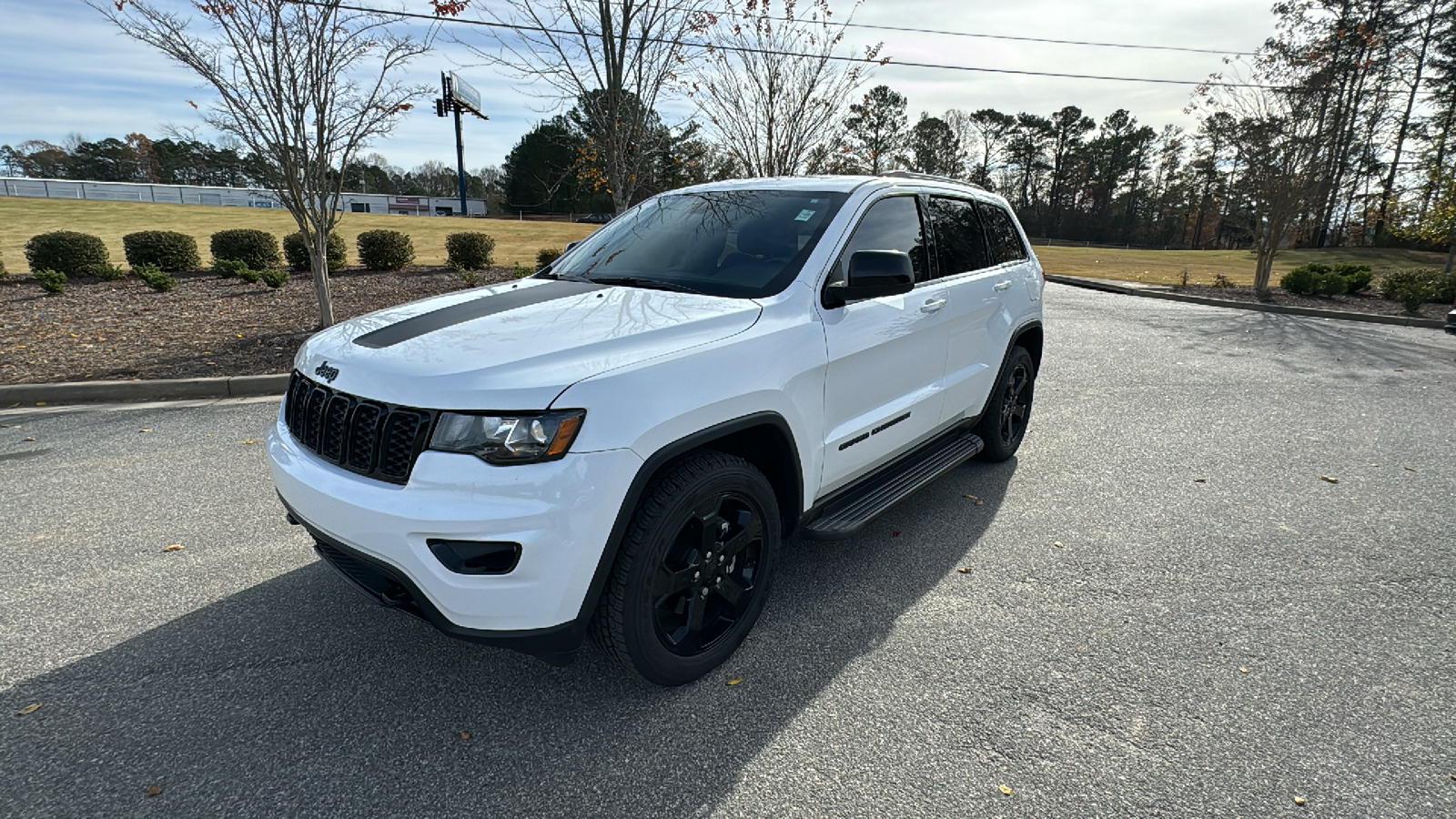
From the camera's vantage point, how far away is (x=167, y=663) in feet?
8.95

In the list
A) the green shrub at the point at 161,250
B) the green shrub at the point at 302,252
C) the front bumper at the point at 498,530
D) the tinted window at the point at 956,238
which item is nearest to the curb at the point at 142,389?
the front bumper at the point at 498,530

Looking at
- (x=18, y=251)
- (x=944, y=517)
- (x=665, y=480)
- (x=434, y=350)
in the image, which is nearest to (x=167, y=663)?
(x=434, y=350)

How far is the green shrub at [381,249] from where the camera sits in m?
15.0

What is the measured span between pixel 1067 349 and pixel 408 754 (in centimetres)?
957

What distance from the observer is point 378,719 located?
8.04 feet

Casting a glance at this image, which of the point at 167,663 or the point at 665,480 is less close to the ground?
the point at 665,480

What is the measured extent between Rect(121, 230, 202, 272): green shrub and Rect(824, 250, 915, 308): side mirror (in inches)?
588

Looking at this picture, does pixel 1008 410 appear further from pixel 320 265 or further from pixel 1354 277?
pixel 1354 277

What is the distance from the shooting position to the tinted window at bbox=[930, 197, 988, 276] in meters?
4.04

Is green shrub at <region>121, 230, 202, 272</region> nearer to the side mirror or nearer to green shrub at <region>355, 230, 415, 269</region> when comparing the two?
green shrub at <region>355, 230, 415, 269</region>

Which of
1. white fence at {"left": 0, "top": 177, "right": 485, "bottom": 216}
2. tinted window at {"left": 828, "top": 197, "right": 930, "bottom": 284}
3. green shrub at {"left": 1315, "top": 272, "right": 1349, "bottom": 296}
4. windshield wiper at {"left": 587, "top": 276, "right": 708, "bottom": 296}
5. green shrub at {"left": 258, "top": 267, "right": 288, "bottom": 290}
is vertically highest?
white fence at {"left": 0, "top": 177, "right": 485, "bottom": 216}

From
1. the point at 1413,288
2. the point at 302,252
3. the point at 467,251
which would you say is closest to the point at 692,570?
the point at 302,252

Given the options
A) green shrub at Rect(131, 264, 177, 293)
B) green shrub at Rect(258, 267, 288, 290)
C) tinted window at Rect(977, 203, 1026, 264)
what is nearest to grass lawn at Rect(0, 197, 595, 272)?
green shrub at Rect(131, 264, 177, 293)

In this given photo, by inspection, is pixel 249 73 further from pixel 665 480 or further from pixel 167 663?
pixel 665 480
